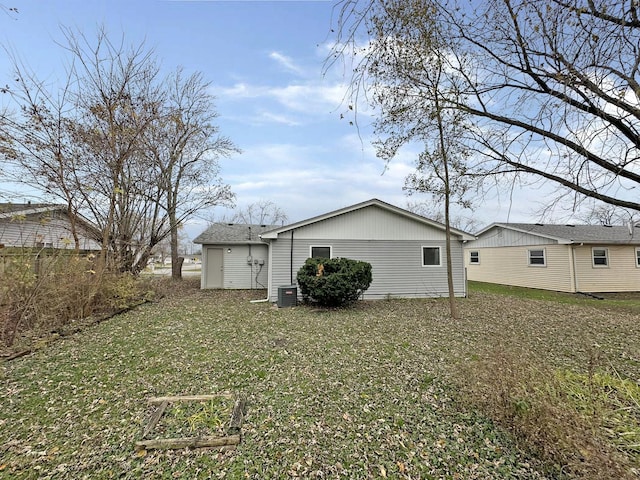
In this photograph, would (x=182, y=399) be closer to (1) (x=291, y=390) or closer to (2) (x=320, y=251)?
(1) (x=291, y=390)

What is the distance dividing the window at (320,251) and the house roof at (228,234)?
3326 millimetres

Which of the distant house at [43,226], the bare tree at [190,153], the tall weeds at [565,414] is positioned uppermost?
the bare tree at [190,153]

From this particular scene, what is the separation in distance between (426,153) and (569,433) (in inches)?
238

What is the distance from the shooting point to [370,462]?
2.43 metres

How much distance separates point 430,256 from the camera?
11.2 m

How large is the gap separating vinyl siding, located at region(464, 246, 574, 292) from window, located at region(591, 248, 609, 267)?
1.38 meters

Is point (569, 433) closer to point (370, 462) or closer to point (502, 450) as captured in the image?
point (502, 450)

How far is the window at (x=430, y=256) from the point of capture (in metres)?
11.1

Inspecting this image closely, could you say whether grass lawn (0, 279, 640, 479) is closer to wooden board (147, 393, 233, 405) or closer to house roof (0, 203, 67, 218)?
wooden board (147, 393, 233, 405)

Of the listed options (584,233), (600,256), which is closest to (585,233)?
(584,233)

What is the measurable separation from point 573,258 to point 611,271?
83.4 inches

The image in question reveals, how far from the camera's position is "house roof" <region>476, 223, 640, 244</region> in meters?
12.4

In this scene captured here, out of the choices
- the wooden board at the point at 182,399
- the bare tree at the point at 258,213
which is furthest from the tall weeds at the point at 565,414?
the bare tree at the point at 258,213

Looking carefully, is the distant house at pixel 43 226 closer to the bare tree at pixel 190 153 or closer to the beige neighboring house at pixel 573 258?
the bare tree at pixel 190 153
